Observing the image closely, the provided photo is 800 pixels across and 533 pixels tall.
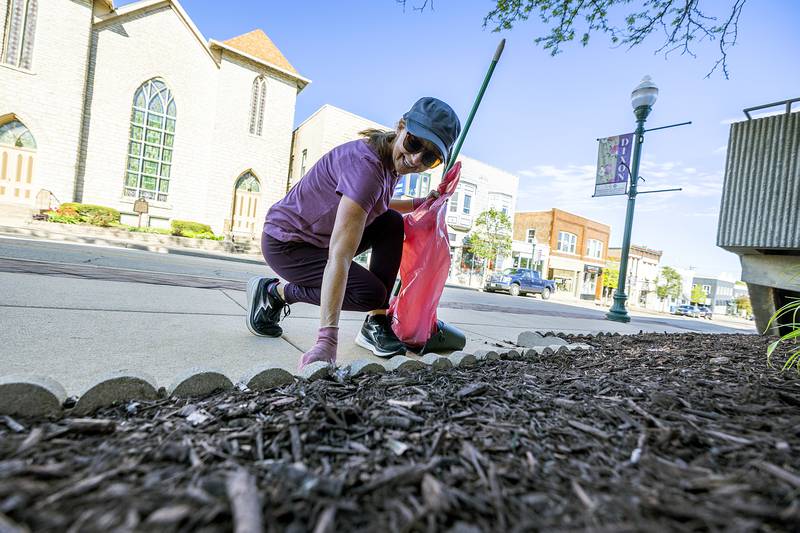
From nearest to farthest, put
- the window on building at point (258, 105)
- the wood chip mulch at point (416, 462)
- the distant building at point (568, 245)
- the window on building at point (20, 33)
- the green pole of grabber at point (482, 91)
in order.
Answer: the wood chip mulch at point (416, 462) < the green pole of grabber at point (482, 91) < the window on building at point (20, 33) < the window on building at point (258, 105) < the distant building at point (568, 245)

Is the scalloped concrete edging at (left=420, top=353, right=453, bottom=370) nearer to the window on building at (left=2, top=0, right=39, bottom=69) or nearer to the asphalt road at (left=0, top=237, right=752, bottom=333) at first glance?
the asphalt road at (left=0, top=237, right=752, bottom=333)

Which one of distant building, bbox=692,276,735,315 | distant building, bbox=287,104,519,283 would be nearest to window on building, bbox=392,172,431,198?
distant building, bbox=287,104,519,283

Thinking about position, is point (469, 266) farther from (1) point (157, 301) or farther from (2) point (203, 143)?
(1) point (157, 301)

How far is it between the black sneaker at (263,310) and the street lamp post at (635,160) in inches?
226

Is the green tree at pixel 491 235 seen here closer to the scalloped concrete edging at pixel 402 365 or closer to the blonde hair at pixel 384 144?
the blonde hair at pixel 384 144

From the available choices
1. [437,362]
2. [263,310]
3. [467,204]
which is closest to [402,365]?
[437,362]

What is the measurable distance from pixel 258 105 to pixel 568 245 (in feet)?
81.3

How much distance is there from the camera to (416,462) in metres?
0.78

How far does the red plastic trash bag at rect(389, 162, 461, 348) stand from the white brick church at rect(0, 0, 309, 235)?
15848mm

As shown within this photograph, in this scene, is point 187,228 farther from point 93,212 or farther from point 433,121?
point 433,121

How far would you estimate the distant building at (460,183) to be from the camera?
64.0 feet

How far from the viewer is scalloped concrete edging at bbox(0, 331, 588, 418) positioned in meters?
0.92

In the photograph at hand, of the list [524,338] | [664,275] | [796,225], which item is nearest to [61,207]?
[524,338]

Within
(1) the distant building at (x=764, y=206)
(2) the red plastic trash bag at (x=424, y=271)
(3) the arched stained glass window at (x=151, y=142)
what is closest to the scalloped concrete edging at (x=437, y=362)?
(2) the red plastic trash bag at (x=424, y=271)
